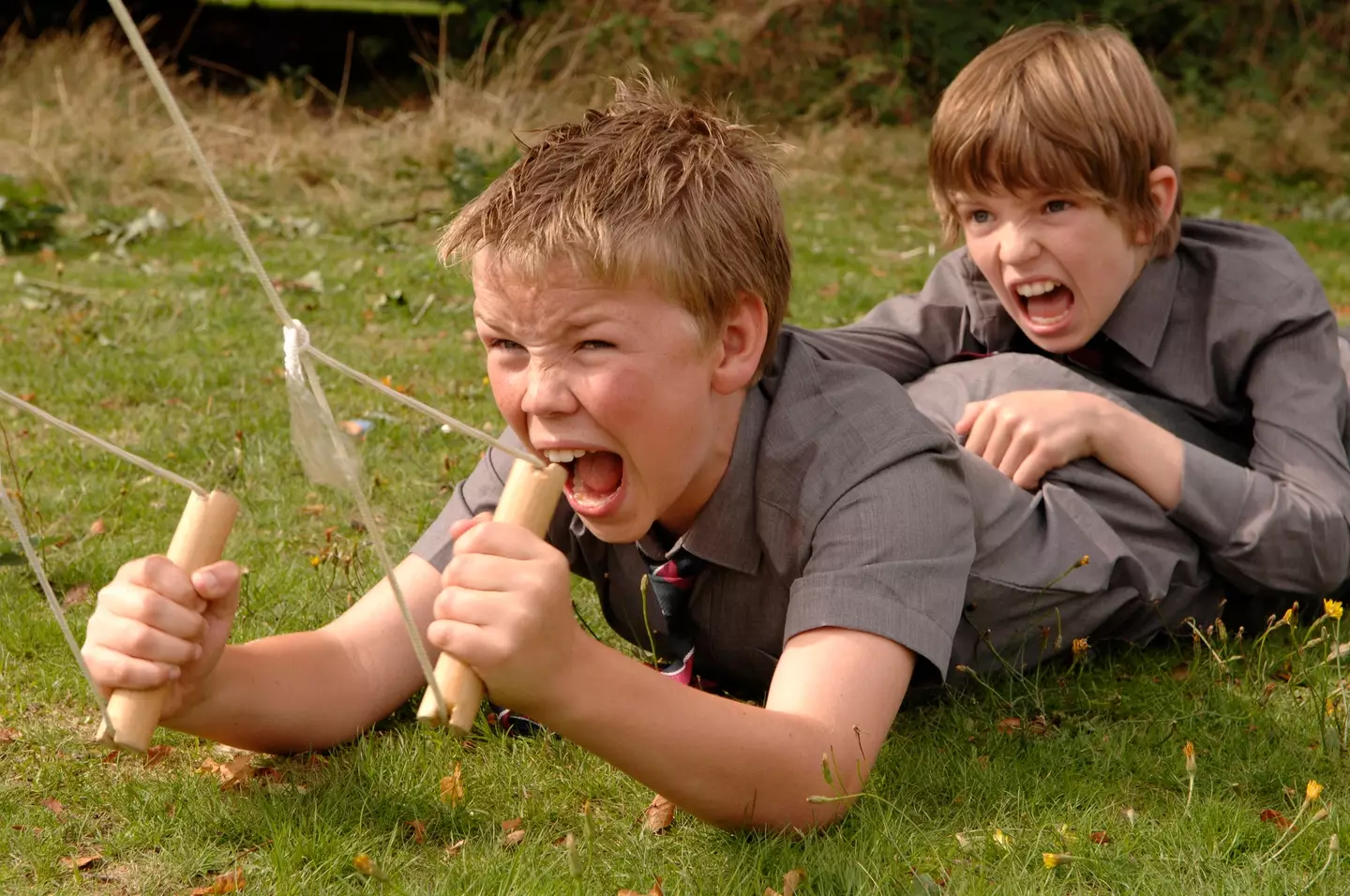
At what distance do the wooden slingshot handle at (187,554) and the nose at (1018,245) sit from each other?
1793mm

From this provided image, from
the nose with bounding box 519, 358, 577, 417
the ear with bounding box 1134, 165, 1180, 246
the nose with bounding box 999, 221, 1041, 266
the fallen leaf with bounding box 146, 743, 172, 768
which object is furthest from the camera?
the ear with bounding box 1134, 165, 1180, 246

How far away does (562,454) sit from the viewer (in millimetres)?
2197

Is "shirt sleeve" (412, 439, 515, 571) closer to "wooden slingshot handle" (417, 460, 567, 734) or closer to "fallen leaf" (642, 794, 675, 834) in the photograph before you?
"fallen leaf" (642, 794, 675, 834)

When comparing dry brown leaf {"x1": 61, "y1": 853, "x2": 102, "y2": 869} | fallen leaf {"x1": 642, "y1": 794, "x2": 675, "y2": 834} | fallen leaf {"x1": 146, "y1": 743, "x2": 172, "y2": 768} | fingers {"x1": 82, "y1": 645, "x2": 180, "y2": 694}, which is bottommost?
fallen leaf {"x1": 146, "y1": 743, "x2": 172, "y2": 768}

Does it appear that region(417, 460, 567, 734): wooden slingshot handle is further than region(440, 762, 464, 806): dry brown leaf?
No

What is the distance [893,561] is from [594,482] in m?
0.47

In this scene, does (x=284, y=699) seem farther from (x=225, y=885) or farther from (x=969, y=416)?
(x=969, y=416)

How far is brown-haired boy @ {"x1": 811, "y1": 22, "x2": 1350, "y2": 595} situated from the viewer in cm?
300

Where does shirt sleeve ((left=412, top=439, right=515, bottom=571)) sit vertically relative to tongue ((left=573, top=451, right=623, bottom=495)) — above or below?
below

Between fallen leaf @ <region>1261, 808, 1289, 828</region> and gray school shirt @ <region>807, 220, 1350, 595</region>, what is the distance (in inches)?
29.2

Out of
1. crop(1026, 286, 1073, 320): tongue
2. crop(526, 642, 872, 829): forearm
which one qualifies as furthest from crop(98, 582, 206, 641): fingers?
crop(1026, 286, 1073, 320): tongue

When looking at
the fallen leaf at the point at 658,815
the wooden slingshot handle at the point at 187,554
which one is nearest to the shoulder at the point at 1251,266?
the fallen leaf at the point at 658,815

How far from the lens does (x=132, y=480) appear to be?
3988mm

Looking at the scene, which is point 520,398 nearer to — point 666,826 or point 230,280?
point 666,826
